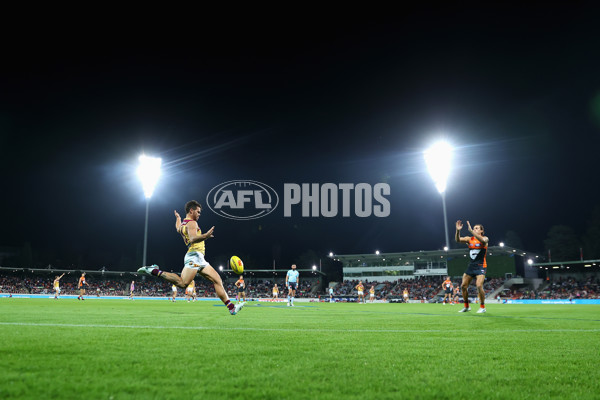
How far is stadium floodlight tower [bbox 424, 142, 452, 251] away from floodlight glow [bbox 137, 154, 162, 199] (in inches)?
1269

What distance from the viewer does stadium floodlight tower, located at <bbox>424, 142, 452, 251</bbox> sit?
3919 cm

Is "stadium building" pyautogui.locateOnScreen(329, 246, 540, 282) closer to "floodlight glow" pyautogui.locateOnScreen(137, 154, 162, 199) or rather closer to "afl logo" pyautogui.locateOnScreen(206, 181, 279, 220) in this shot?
"afl logo" pyautogui.locateOnScreen(206, 181, 279, 220)

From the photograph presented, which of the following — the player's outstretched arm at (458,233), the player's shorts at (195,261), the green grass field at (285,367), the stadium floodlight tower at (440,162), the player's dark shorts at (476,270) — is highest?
the stadium floodlight tower at (440,162)

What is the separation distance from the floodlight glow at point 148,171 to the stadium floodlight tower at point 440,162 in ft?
106

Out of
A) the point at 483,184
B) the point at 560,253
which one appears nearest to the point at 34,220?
the point at 483,184

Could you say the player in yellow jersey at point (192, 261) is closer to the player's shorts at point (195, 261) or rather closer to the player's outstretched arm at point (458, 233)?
the player's shorts at point (195, 261)

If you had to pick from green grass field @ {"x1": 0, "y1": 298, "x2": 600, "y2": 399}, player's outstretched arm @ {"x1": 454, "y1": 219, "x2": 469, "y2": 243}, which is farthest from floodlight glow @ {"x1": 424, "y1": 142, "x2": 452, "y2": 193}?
green grass field @ {"x1": 0, "y1": 298, "x2": 600, "y2": 399}

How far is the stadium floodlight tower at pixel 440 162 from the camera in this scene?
39188mm

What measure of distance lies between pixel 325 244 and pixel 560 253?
50508mm

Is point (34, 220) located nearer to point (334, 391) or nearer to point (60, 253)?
point (60, 253)

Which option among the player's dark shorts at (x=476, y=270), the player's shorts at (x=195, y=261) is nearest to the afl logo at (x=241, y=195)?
the player's dark shorts at (x=476, y=270)

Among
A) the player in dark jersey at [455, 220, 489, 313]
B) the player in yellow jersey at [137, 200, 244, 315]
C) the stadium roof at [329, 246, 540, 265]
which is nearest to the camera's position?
the player in yellow jersey at [137, 200, 244, 315]

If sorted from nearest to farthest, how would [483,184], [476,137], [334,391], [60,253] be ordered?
[334,391] < [476,137] < [483,184] < [60,253]

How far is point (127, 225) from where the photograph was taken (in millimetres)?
80438
